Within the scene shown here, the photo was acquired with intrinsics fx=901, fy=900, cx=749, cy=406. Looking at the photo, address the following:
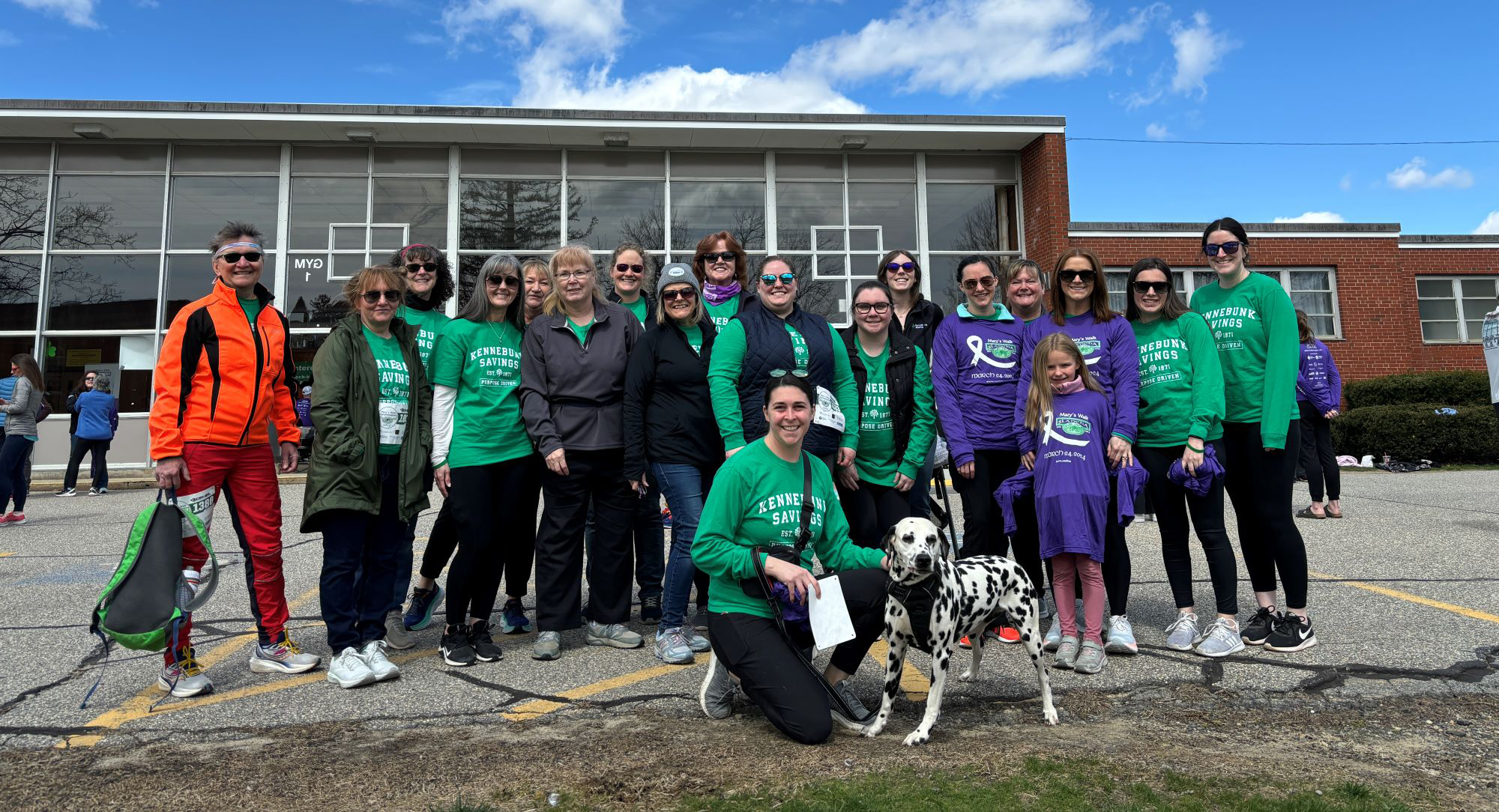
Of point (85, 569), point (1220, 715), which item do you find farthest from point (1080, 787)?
point (85, 569)

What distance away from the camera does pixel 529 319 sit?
4.86 metres

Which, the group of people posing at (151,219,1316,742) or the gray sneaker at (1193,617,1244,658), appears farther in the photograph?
the gray sneaker at (1193,617,1244,658)

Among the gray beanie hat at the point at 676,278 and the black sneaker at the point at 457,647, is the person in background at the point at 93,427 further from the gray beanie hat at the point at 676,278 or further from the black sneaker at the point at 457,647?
the gray beanie hat at the point at 676,278

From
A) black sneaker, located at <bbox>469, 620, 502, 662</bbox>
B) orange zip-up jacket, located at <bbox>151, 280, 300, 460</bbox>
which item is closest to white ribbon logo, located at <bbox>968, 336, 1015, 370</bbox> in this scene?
black sneaker, located at <bbox>469, 620, 502, 662</bbox>

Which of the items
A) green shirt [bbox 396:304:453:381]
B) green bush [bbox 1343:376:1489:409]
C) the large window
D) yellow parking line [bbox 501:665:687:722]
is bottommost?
yellow parking line [bbox 501:665:687:722]

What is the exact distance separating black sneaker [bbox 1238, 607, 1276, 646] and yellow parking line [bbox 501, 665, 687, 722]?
2787 millimetres

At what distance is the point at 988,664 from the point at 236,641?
3929 millimetres

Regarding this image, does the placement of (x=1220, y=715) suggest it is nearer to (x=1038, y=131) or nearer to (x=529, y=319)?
(x=529, y=319)

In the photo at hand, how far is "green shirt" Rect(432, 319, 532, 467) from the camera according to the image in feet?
14.4

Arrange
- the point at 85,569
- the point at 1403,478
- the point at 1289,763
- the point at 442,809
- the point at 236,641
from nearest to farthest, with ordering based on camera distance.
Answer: the point at 442,809
the point at 1289,763
the point at 236,641
the point at 85,569
the point at 1403,478

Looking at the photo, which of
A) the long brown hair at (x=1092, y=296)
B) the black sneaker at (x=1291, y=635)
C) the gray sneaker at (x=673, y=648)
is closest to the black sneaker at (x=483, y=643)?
the gray sneaker at (x=673, y=648)

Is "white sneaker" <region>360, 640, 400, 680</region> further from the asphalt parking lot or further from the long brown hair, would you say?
the long brown hair

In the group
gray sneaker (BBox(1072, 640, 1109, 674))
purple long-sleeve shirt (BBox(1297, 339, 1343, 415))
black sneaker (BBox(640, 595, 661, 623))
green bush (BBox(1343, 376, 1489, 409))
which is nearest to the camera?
gray sneaker (BBox(1072, 640, 1109, 674))

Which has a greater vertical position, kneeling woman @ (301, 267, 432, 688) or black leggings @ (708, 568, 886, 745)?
kneeling woman @ (301, 267, 432, 688)
